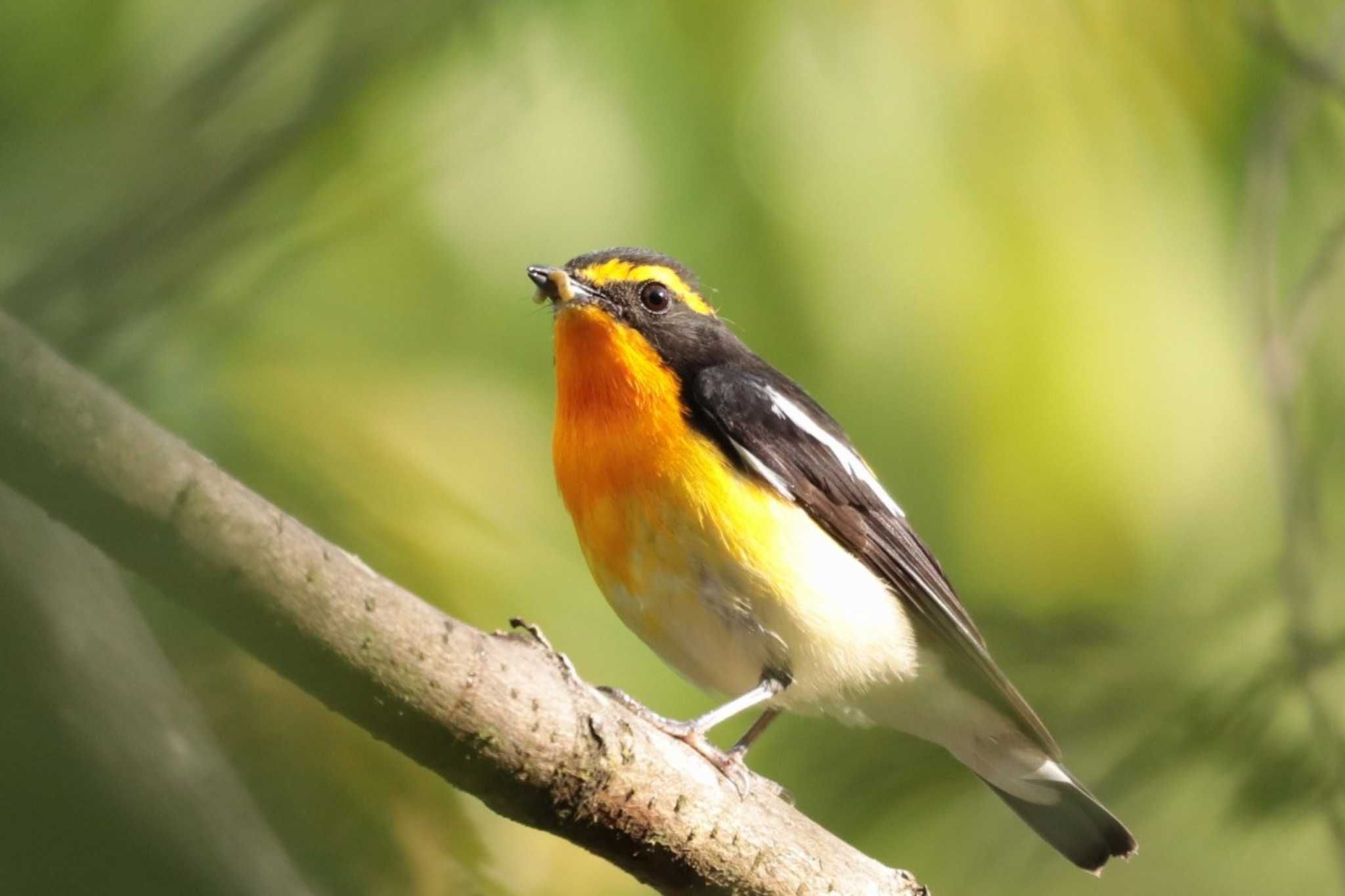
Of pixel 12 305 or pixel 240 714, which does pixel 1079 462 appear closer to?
pixel 240 714

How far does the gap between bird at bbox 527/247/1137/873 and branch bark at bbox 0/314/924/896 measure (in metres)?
0.70

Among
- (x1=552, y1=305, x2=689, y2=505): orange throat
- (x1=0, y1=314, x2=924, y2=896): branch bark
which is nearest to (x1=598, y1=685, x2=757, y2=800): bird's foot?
(x1=0, y1=314, x2=924, y2=896): branch bark

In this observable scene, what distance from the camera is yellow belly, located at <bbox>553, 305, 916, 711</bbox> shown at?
3570 mm

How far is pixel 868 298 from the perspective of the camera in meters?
4.22

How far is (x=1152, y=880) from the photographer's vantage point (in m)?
4.10

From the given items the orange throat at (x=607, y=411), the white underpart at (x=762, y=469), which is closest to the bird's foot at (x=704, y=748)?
the orange throat at (x=607, y=411)

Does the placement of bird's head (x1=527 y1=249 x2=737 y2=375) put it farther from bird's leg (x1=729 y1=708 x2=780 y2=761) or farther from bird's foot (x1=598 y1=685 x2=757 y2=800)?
bird's foot (x1=598 y1=685 x2=757 y2=800)

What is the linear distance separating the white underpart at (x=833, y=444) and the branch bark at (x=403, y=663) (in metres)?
1.31


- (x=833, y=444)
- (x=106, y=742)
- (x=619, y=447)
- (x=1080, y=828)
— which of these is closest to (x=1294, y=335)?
(x=833, y=444)

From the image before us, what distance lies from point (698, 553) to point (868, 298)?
1.10 m

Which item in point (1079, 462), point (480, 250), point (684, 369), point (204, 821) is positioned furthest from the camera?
point (480, 250)

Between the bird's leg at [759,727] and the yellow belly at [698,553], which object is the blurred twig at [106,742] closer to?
the yellow belly at [698,553]

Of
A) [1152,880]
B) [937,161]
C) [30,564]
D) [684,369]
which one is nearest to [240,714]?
[30,564]

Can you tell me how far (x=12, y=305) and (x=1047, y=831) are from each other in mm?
3500
